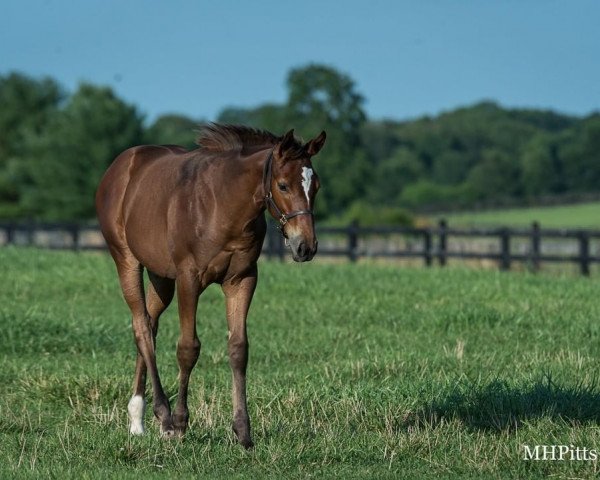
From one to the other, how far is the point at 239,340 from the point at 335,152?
235ft

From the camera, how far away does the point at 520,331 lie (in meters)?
14.0

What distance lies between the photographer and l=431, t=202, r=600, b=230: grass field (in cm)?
7088

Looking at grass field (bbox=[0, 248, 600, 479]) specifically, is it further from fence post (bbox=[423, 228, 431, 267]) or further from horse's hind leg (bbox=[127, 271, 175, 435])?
fence post (bbox=[423, 228, 431, 267])

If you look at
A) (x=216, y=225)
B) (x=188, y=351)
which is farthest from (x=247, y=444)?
(x=216, y=225)

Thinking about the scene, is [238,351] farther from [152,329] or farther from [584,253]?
[584,253]

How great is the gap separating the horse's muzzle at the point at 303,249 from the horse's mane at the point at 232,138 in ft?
3.82

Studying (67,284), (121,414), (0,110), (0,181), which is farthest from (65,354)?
(0,110)

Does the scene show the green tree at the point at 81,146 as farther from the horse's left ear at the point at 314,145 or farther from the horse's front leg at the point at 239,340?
the horse's left ear at the point at 314,145

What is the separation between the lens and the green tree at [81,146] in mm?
65750

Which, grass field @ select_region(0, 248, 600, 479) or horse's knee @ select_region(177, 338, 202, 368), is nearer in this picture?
grass field @ select_region(0, 248, 600, 479)

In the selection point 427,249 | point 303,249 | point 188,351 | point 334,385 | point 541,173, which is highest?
point 303,249

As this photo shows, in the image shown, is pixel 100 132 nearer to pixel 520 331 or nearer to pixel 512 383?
pixel 520 331

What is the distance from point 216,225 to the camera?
7.56 m

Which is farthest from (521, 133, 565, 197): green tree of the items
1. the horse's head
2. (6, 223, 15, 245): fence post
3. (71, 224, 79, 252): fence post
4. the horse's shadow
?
the horse's head
